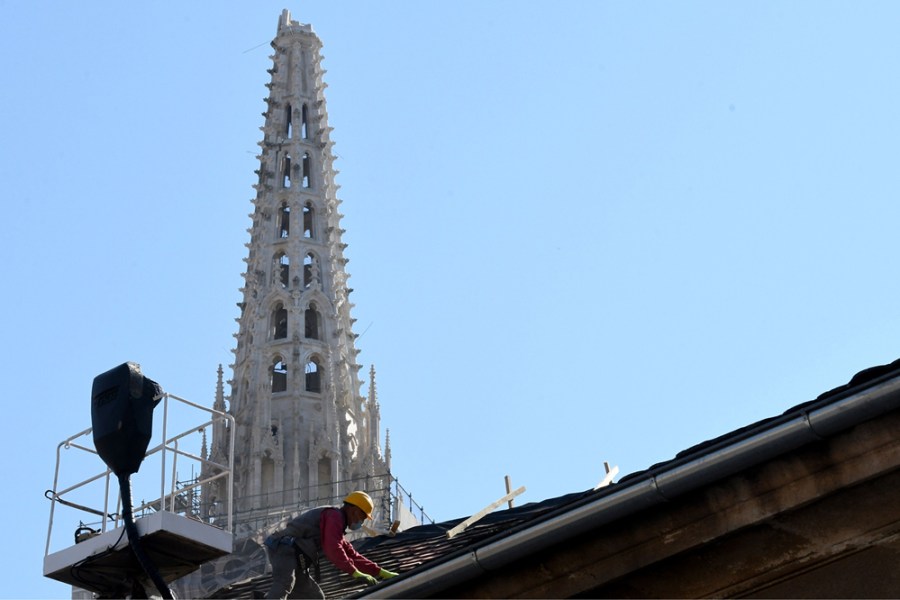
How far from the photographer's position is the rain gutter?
11.1 meters

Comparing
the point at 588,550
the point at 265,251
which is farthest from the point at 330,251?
the point at 588,550

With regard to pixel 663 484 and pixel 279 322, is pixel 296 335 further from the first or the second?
pixel 663 484

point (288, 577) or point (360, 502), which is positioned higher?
point (360, 502)

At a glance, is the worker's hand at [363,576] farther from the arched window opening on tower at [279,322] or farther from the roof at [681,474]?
the arched window opening on tower at [279,322]

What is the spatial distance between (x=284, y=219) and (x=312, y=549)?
62.3m

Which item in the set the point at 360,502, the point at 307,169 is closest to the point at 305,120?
the point at 307,169

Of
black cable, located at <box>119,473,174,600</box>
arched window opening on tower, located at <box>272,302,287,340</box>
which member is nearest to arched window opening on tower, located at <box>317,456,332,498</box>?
arched window opening on tower, located at <box>272,302,287,340</box>

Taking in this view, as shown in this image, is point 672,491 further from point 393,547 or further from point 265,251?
point 265,251

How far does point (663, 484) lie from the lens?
11.4m

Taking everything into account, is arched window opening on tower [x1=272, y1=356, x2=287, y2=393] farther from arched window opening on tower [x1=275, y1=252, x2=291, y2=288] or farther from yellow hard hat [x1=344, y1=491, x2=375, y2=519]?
yellow hard hat [x1=344, y1=491, x2=375, y2=519]

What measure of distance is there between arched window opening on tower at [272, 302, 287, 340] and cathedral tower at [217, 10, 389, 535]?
57 millimetres

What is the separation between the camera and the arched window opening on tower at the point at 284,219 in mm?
75825

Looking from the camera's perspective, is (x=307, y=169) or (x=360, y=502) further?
(x=307, y=169)

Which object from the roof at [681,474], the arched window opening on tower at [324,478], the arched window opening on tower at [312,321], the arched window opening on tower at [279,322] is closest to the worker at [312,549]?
the roof at [681,474]
